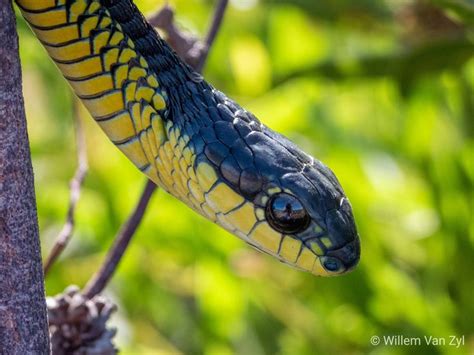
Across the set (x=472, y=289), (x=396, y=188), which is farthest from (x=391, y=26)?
(x=472, y=289)

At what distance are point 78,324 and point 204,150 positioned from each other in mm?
359

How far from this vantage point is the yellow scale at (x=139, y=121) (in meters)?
1.58

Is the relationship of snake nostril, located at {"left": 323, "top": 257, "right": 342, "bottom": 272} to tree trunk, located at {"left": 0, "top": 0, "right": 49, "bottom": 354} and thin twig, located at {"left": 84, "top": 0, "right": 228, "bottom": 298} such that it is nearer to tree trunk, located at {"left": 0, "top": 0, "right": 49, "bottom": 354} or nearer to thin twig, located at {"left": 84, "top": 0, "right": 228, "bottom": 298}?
thin twig, located at {"left": 84, "top": 0, "right": 228, "bottom": 298}

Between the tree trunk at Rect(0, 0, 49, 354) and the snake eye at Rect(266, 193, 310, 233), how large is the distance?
0.54 m

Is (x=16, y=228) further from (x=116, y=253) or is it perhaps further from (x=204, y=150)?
(x=204, y=150)

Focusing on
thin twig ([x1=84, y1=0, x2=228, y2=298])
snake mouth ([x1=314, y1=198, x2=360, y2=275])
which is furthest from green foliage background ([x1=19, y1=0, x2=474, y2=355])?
thin twig ([x1=84, y1=0, x2=228, y2=298])

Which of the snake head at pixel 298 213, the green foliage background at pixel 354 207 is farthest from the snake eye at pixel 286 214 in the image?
the green foliage background at pixel 354 207

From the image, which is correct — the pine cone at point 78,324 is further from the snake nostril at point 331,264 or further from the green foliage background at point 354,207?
the green foliage background at point 354,207

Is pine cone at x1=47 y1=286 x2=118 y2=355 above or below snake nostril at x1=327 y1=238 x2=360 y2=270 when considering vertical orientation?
above

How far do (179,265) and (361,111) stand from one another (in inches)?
31.0

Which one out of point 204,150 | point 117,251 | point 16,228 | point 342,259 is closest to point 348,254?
point 342,259

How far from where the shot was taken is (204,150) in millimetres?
1715

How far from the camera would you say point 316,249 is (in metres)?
1.71

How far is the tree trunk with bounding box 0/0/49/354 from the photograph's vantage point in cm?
122
